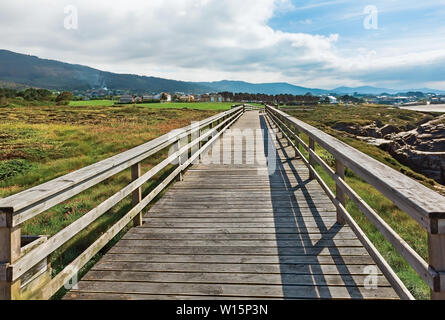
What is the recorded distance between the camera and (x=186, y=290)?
258 cm

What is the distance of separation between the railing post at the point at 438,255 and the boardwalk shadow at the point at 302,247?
0.86 m

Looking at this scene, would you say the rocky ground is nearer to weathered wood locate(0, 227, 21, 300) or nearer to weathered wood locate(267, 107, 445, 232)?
weathered wood locate(267, 107, 445, 232)

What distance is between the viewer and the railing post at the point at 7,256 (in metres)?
1.78

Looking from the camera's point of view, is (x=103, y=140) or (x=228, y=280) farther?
(x=103, y=140)

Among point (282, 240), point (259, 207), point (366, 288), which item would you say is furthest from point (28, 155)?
point (366, 288)

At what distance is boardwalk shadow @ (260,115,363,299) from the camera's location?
262 centimetres

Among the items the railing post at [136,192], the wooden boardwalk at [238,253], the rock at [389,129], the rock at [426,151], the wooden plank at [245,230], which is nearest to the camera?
the wooden boardwalk at [238,253]

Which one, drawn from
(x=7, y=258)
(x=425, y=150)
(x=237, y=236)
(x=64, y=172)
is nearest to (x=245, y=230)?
(x=237, y=236)

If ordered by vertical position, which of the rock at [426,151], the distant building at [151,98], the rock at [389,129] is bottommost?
the rock at [426,151]

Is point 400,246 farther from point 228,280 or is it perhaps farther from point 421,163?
point 421,163

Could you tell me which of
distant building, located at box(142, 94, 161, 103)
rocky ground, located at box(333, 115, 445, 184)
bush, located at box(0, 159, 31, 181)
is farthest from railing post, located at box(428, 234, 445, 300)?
distant building, located at box(142, 94, 161, 103)

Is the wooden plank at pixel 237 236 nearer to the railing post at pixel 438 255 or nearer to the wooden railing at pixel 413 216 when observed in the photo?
the wooden railing at pixel 413 216

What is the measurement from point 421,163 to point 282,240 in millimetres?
17779

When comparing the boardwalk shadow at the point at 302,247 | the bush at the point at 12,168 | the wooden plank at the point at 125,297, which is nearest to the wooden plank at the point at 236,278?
the boardwalk shadow at the point at 302,247
